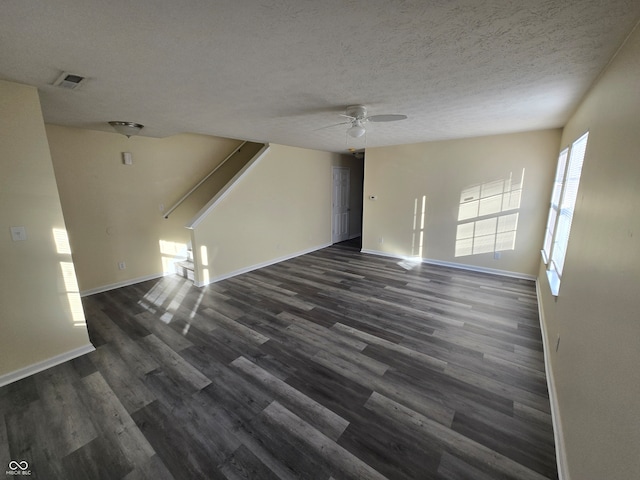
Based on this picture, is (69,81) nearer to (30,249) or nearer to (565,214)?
(30,249)

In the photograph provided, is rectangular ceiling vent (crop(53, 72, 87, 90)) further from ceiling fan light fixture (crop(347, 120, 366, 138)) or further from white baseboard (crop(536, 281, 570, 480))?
white baseboard (crop(536, 281, 570, 480))

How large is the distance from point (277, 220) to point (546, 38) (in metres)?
4.45

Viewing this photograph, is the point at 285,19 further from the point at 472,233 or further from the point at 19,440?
the point at 472,233

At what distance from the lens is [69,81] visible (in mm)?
1867

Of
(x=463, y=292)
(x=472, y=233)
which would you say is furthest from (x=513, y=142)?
(x=463, y=292)

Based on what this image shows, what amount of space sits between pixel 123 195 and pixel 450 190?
5515 mm

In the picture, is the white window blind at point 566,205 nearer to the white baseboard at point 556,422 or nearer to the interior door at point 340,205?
A: the white baseboard at point 556,422

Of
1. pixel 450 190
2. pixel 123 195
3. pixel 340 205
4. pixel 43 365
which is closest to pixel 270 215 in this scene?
pixel 123 195

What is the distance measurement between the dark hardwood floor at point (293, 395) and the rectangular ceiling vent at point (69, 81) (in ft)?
7.66

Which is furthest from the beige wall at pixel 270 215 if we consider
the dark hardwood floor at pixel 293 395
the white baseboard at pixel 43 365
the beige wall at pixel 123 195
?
the white baseboard at pixel 43 365

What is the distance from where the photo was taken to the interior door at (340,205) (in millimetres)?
6707

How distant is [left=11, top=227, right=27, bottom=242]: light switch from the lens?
207cm

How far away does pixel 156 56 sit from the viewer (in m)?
1.52

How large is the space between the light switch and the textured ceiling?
112cm
